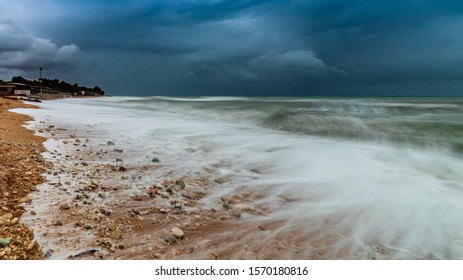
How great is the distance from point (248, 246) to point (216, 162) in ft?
12.0

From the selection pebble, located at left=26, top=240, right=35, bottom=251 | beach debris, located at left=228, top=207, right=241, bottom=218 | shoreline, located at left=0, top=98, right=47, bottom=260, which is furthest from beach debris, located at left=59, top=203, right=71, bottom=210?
beach debris, located at left=228, top=207, right=241, bottom=218

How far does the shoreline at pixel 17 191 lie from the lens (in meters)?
2.70

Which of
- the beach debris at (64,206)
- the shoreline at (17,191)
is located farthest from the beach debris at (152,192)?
the shoreline at (17,191)

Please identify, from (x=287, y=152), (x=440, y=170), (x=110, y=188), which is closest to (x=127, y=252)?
(x=110, y=188)

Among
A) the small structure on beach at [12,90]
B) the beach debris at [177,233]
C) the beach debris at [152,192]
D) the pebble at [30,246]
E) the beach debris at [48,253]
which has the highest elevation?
the small structure on beach at [12,90]

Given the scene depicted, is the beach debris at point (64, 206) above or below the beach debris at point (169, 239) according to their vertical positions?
above

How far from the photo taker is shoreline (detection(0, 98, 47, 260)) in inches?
106

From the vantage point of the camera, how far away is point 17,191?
3.82 m

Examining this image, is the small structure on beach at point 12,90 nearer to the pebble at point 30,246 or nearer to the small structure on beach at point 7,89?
the small structure on beach at point 7,89

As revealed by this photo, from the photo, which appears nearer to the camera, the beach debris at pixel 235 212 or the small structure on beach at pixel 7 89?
the beach debris at pixel 235 212

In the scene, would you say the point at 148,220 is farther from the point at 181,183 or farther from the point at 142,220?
the point at 181,183

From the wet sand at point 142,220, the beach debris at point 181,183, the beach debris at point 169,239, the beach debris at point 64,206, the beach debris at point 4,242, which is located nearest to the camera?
the beach debris at point 4,242

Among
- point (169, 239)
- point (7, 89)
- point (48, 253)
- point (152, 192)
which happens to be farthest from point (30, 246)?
point (7, 89)

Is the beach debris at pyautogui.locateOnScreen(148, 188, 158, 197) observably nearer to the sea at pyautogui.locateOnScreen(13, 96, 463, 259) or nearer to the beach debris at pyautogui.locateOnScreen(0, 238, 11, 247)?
the sea at pyautogui.locateOnScreen(13, 96, 463, 259)
